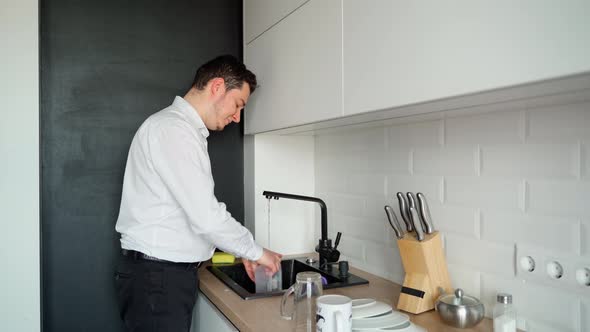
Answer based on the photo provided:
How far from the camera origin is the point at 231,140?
2301mm

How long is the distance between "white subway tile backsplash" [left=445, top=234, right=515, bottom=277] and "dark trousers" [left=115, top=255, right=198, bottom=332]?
0.90 m

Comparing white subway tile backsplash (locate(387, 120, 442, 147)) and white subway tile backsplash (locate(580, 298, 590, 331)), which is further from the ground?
white subway tile backsplash (locate(387, 120, 442, 147))

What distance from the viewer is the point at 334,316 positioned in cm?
108

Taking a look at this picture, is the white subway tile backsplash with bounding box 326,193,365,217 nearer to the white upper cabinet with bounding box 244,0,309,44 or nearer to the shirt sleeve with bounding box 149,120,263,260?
the shirt sleeve with bounding box 149,120,263,260

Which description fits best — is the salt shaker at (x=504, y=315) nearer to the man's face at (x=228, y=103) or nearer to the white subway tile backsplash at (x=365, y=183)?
the white subway tile backsplash at (x=365, y=183)

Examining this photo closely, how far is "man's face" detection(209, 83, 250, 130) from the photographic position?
179 centimetres

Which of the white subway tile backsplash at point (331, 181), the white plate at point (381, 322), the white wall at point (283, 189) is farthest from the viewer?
the white wall at point (283, 189)

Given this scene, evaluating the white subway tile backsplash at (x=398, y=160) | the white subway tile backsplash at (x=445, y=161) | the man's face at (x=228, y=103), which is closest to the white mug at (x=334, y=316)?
the white subway tile backsplash at (x=445, y=161)

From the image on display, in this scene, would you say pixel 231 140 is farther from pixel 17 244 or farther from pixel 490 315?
pixel 490 315

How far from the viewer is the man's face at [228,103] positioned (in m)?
1.79

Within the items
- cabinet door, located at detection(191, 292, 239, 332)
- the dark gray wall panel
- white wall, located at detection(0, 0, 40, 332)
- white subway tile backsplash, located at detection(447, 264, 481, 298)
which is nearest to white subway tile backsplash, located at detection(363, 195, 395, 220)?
white subway tile backsplash, located at detection(447, 264, 481, 298)

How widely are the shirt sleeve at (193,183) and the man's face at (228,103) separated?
23cm

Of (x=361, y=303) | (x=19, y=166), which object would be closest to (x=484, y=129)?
(x=361, y=303)

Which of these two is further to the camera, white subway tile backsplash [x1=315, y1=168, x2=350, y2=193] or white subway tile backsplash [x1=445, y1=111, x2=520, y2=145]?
white subway tile backsplash [x1=315, y1=168, x2=350, y2=193]
